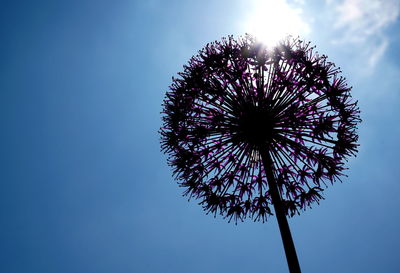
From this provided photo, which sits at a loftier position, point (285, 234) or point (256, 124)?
point (256, 124)

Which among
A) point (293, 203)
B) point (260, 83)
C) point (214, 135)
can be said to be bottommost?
point (293, 203)

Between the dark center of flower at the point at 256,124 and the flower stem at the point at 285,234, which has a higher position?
the dark center of flower at the point at 256,124

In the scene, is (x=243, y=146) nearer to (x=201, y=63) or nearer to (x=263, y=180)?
(x=263, y=180)

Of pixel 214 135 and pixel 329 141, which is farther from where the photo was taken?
pixel 214 135

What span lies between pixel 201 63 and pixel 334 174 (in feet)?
15.4

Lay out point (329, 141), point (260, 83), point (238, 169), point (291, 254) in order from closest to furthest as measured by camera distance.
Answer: point (291, 254) → point (329, 141) → point (260, 83) → point (238, 169)

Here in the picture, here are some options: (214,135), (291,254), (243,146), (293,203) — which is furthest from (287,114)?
(291,254)

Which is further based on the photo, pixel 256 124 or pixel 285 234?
pixel 256 124

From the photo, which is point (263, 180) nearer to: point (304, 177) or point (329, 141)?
point (304, 177)

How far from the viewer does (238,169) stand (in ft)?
21.7

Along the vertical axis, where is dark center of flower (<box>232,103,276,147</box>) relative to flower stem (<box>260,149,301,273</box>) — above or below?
above

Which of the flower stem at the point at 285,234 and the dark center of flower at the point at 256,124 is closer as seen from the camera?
the flower stem at the point at 285,234

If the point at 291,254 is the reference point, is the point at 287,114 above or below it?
above

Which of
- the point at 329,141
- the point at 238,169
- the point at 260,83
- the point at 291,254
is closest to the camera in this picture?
A: the point at 291,254
